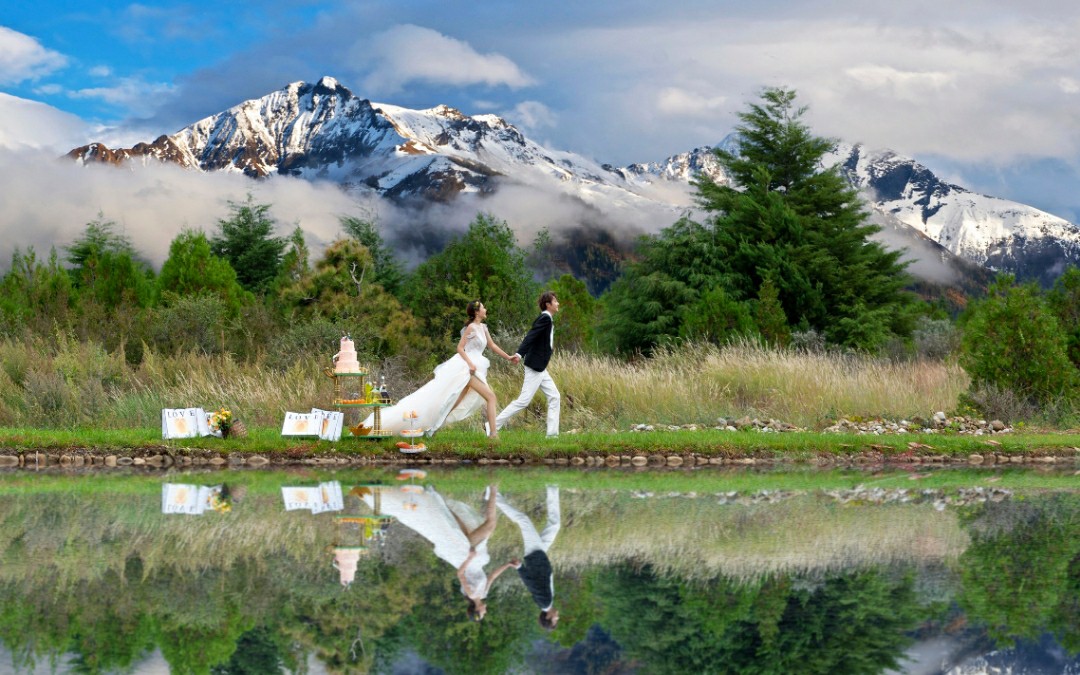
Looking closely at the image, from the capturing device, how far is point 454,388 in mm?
15516

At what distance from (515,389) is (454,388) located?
4.71 meters

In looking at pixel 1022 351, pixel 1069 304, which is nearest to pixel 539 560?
pixel 1022 351

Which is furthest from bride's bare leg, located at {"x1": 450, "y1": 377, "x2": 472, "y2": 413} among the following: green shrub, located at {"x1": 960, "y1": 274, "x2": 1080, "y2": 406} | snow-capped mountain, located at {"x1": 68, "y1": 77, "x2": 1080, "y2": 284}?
snow-capped mountain, located at {"x1": 68, "y1": 77, "x2": 1080, "y2": 284}

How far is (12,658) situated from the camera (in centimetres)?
595

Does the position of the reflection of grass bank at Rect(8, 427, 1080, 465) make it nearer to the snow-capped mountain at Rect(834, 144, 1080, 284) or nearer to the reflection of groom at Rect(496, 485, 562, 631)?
the reflection of groom at Rect(496, 485, 562, 631)

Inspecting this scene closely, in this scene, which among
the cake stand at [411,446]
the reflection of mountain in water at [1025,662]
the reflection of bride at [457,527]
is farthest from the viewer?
the cake stand at [411,446]

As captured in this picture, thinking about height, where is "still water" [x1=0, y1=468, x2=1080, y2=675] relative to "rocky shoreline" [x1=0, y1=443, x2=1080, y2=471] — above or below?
below

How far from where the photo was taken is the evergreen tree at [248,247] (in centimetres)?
5694

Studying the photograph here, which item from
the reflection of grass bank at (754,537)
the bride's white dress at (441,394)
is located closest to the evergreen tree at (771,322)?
the bride's white dress at (441,394)

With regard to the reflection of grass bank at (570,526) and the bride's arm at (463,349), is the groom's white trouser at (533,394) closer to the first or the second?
the bride's arm at (463,349)

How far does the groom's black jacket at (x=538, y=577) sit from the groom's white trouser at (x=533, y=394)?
22.6 ft

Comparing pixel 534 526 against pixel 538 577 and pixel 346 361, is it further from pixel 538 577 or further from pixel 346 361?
pixel 346 361

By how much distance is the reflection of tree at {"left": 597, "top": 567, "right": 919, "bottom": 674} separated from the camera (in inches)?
236

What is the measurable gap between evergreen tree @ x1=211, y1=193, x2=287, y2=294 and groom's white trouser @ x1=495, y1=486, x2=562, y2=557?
47170 millimetres
